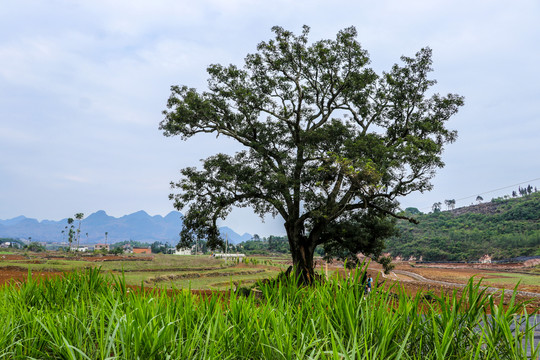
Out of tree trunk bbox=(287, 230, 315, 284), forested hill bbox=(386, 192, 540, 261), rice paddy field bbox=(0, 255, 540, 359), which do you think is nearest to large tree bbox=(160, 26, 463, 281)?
tree trunk bbox=(287, 230, 315, 284)

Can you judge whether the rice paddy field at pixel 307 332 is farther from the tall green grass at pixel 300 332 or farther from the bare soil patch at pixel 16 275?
the bare soil patch at pixel 16 275

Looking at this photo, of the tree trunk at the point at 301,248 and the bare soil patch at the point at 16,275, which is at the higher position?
the tree trunk at the point at 301,248

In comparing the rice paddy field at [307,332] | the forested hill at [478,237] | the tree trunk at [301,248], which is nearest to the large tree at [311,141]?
the tree trunk at [301,248]

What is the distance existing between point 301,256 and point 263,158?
551 centimetres

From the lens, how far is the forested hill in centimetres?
7056

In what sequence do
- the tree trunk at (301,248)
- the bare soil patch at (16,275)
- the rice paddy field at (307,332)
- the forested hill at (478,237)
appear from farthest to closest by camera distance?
the forested hill at (478,237)
the tree trunk at (301,248)
the bare soil patch at (16,275)
the rice paddy field at (307,332)

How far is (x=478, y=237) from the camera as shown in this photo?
7906 cm

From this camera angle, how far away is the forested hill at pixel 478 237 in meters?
70.6

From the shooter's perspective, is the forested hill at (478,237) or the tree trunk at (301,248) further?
the forested hill at (478,237)

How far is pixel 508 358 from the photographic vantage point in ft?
13.4

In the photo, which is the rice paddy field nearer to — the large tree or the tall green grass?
the tall green grass

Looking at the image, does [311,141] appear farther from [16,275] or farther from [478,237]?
[478,237]

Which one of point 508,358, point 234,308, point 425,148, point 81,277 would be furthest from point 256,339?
point 425,148

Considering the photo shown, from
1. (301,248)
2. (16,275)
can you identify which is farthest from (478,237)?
(16,275)
